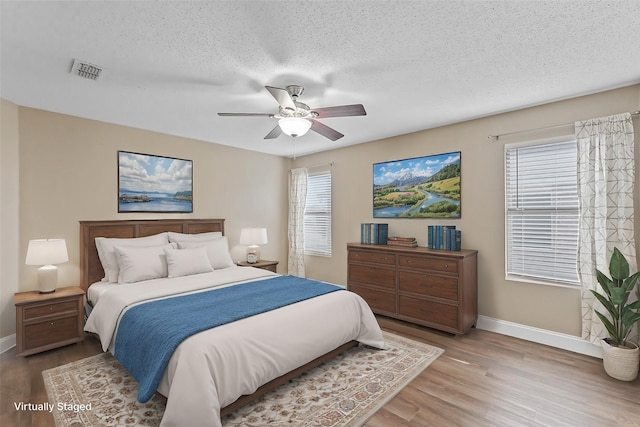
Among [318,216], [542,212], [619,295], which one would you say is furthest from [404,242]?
[619,295]

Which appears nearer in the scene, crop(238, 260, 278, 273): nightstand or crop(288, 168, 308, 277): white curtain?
crop(238, 260, 278, 273): nightstand

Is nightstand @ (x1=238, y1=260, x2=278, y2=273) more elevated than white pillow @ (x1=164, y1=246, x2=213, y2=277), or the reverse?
white pillow @ (x1=164, y1=246, x2=213, y2=277)

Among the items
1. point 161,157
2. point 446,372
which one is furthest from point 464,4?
point 161,157

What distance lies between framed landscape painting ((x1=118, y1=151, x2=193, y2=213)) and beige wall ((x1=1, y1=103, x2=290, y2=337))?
81 mm

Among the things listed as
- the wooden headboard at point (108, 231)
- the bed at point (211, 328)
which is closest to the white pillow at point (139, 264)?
the bed at point (211, 328)

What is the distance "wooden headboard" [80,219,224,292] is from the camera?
3.59 m

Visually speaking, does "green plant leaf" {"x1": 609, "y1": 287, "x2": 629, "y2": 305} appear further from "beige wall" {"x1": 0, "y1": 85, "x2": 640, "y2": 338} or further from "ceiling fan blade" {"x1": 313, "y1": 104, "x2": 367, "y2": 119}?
"ceiling fan blade" {"x1": 313, "y1": 104, "x2": 367, "y2": 119}

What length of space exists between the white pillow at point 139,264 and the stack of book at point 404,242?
2.95m

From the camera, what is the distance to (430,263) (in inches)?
142

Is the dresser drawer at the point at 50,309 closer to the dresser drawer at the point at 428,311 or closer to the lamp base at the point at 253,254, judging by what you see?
the lamp base at the point at 253,254

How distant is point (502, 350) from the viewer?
123 inches

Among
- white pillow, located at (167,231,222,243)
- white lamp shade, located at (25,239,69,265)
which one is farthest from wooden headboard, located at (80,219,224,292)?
white lamp shade, located at (25,239,69,265)

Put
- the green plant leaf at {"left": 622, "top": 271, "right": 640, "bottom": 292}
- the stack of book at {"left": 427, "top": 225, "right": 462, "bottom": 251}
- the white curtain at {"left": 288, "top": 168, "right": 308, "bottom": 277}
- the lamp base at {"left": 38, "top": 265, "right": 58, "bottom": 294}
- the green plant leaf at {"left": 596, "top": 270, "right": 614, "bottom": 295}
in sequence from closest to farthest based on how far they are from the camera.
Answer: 1. the green plant leaf at {"left": 622, "top": 271, "right": 640, "bottom": 292}
2. the green plant leaf at {"left": 596, "top": 270, "right": 614, "bottom": 295}
3. the lamp base at {"left": 38, "top": 265, "right": 58, "bottom": 294}
4. the stack of book at {"left": 427, "top": 225, "right": 462, "bottom": 251}
5. the white curtain at {"left": 288, "top": 168, "right": 308, "bottom": 277}

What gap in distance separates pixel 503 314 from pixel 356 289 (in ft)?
5.97
